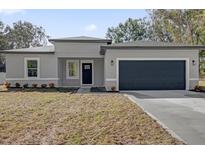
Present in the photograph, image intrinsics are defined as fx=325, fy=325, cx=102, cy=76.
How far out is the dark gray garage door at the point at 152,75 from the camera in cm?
2094

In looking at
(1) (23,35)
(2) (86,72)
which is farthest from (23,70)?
(1) (23,35)

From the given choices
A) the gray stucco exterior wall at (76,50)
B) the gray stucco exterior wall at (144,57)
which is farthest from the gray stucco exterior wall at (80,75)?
the gray stucco exterior wall at (144,57)

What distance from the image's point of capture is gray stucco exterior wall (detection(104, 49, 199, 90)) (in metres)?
20.7

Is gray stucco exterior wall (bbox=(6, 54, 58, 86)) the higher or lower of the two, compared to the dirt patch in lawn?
higher

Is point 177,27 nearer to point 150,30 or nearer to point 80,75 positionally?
point 150,30

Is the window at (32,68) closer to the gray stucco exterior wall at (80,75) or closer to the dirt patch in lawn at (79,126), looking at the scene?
the gray stucco exterior wall at (80,75)

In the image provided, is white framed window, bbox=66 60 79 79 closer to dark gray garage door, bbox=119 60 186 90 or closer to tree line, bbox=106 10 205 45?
dark gray garage door, bbox=119 60 186 90

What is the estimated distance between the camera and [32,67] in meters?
23.9

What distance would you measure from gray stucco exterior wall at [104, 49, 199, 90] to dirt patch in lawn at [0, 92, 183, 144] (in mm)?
8516

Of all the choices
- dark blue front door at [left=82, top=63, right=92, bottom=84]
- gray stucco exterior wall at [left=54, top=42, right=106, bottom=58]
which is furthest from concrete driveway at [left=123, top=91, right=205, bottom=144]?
dark blue front door at [left=82, top=63, right=92, bottom=84]

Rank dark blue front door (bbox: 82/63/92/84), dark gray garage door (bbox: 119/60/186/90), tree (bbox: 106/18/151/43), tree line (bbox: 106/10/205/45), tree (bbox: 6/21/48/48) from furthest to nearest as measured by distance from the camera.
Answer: tree (bbox: 6/21/48/48), tree (bbox: 106/18/151/43), tree line (bbox: 106/10/205/45), dark blue front door (bbox: 82/63/92/84), dark gray garage door (bbox: 119/60/186/90)

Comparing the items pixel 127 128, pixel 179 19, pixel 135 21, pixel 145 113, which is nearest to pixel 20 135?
pixel 127 128

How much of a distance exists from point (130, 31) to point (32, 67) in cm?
3040
